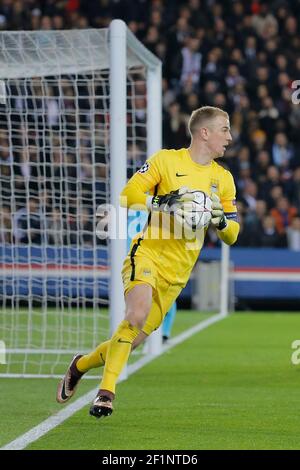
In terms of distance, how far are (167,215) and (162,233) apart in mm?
157

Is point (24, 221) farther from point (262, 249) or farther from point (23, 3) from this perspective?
point (23, 3)

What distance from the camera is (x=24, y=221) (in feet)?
46.2

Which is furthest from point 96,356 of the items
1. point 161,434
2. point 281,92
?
point 281,92

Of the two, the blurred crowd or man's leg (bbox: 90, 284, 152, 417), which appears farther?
the blurred crowd

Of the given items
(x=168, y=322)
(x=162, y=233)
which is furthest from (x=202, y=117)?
(x=168, y=322)

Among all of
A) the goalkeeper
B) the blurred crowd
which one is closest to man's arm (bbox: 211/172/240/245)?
the goalkeeper

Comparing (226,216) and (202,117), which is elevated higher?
(202,117)

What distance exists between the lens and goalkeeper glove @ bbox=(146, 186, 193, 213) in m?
7.55

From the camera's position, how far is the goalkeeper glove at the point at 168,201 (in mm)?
7547

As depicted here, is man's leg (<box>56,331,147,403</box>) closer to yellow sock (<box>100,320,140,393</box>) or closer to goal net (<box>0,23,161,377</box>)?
yellow sock (<box>100,320,140,393</box>)

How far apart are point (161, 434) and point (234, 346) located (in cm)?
644

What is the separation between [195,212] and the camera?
752 centimetres
